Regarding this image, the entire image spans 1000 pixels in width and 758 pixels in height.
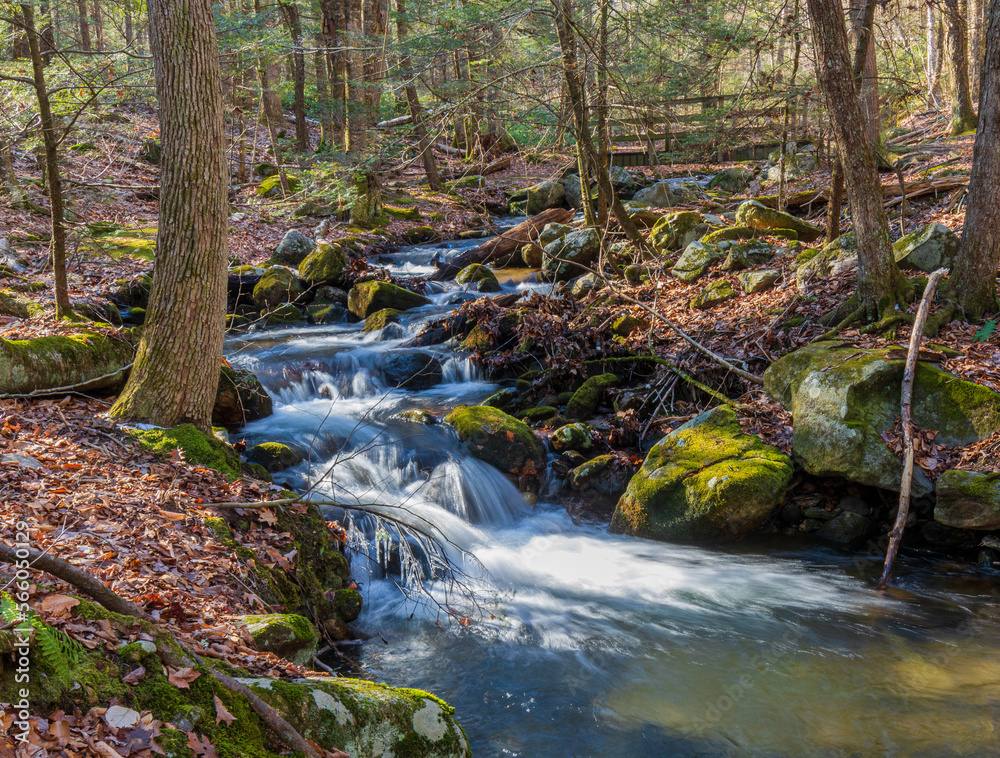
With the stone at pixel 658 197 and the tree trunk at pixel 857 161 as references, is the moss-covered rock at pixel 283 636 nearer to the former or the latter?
the tree trunk at pixel 857 161

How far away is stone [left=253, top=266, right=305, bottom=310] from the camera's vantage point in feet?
40.5

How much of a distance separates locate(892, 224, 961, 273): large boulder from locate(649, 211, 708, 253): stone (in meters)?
4.35

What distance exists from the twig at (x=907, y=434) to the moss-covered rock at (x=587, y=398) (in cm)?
373

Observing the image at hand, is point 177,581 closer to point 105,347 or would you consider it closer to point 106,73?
point 105,347

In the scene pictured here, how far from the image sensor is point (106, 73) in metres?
7.98

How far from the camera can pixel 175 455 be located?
5.26 meters

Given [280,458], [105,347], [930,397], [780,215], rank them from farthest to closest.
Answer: [780,215] < [280,458] < [105,347] < [930,397]

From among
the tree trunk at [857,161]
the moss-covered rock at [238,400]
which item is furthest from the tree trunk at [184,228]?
the tree trunk at [857,161]

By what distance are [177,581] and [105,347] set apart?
392 centimetres

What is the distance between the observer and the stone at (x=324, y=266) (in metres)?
→ 13.3

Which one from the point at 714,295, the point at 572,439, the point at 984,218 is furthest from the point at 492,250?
the point at 984,218

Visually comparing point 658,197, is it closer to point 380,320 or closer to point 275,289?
point 380,320

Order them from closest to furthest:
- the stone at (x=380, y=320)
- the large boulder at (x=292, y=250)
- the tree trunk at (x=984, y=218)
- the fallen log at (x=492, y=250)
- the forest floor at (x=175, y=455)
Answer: the forest floor at (x=175, y=455) → the tree trunk at (x=984, y=218) → the stone at (x=380, y=320) → the large boulder at (x=292, y=250) → the fallen log at (x=492, y=250)

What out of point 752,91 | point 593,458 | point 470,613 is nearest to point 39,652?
point 470,613
